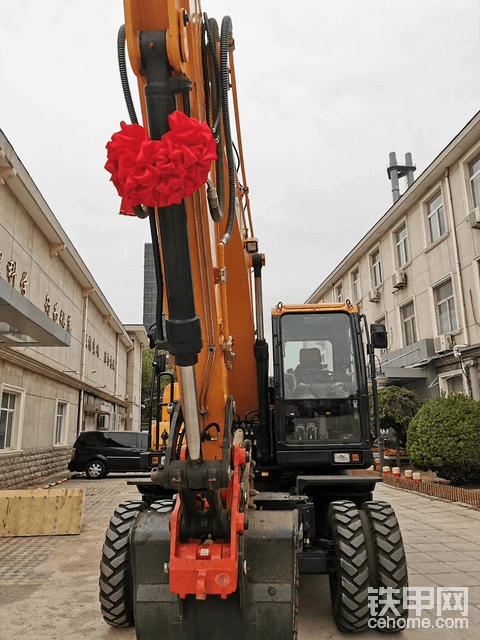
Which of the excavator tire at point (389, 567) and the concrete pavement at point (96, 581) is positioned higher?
the excavator tire at point (389, 567)

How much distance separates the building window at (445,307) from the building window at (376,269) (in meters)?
5.50

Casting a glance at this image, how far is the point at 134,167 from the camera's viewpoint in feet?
7.57

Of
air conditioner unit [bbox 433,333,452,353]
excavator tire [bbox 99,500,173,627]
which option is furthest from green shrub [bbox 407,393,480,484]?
excavator tire [bbox 99,500,173,627]

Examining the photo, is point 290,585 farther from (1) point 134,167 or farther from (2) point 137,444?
(2) point 137,444

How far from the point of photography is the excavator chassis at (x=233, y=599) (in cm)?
343

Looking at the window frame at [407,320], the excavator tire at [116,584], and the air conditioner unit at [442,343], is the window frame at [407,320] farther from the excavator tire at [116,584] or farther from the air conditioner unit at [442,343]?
the excavator tire at [116,584]

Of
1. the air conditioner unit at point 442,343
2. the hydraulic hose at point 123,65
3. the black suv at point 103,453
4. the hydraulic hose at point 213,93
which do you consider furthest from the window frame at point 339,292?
the hydraulic hose at point 123,65

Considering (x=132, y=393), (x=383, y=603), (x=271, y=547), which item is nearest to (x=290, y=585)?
(x=271, y=547)

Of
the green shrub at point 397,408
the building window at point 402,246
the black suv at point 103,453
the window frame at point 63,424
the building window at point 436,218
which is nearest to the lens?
the green shrub at point 397,408

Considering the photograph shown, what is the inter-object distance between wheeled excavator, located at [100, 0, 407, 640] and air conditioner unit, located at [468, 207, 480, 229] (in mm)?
11541

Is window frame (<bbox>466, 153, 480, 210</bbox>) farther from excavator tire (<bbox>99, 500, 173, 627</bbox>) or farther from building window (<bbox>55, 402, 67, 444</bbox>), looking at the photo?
building window (<bbox>55, 402, 67, 444</bbox>)

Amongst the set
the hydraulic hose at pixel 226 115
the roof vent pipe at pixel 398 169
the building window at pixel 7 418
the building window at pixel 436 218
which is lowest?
the building window at pixel 7 418

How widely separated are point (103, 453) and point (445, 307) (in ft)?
42.3

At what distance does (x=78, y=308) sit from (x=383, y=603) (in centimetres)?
1880
